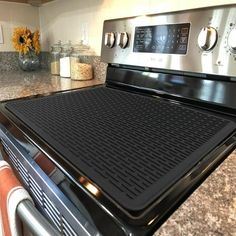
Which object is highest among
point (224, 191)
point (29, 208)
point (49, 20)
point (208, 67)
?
point (49, 20)

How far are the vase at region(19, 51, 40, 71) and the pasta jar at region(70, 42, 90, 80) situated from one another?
1.31 feet

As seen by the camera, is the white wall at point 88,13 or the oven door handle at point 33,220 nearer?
the oven door handle at point 33,220

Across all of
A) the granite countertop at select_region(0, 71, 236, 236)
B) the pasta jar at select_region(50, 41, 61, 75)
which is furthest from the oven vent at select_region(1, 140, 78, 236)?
the pasta jar at select_region(50, 41, 61, 75)

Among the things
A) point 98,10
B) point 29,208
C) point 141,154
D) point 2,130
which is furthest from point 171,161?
point 98,10

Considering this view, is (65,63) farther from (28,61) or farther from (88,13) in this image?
(28,61)

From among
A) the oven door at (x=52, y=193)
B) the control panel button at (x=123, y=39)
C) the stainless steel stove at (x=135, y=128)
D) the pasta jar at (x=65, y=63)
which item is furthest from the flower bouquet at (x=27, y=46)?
the oven door at (x=52, y=193)

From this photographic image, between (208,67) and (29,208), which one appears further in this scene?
(208,67)

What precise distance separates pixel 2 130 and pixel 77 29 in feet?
3.07

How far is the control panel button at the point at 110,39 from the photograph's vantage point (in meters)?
0.95

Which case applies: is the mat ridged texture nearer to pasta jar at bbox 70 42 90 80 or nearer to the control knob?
the control knob

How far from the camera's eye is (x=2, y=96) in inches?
36.4

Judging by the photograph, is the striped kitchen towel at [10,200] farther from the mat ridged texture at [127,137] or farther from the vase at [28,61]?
the vase at [28,61]

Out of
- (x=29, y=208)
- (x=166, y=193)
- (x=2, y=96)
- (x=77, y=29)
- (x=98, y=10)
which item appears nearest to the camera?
(x=166, y=193)

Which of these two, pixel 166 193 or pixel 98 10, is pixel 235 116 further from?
pixel 98 10
